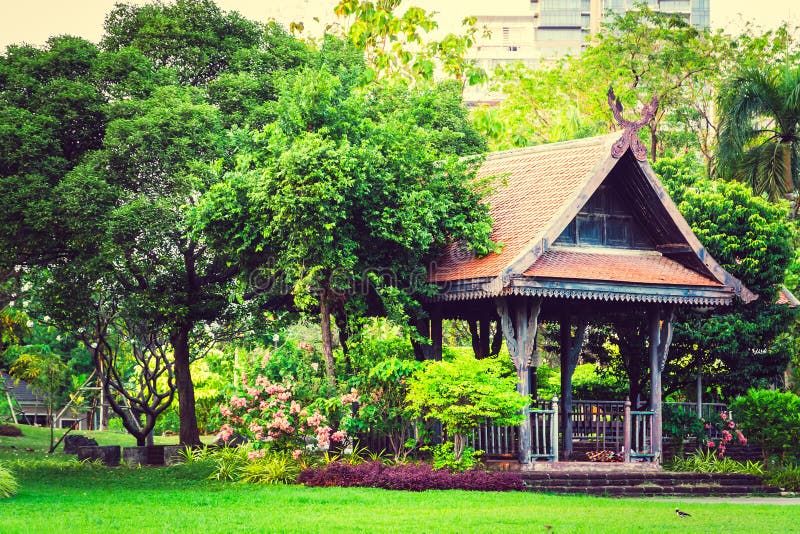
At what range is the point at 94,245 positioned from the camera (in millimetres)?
21594

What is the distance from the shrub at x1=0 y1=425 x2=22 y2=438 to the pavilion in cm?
1636

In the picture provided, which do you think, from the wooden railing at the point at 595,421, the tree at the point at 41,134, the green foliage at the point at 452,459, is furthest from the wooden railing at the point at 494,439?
the tree at the point at 41,134

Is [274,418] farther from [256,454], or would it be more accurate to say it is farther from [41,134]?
[41,134]

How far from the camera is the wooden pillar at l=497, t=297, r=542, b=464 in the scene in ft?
64.6

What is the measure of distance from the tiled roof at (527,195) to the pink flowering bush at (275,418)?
3.64 meters

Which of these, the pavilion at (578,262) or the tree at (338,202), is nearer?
the tree at (338,202)

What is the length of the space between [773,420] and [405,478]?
8392 mm

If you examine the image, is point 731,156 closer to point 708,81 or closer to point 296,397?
point 708,81

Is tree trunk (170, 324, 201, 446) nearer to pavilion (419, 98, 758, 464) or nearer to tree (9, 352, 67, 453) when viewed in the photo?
pavilion (419, 98, 758, 464)

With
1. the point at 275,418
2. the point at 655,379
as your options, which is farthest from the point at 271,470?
the point at 655,379

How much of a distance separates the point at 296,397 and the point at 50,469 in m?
6.59

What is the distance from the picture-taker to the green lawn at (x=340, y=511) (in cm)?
1377

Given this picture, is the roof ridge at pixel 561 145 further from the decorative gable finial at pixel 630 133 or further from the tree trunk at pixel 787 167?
the tree trunk at pixel 787 167

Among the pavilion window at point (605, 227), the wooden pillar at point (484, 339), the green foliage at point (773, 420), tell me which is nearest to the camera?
the pavilion window at point (605, 227)
